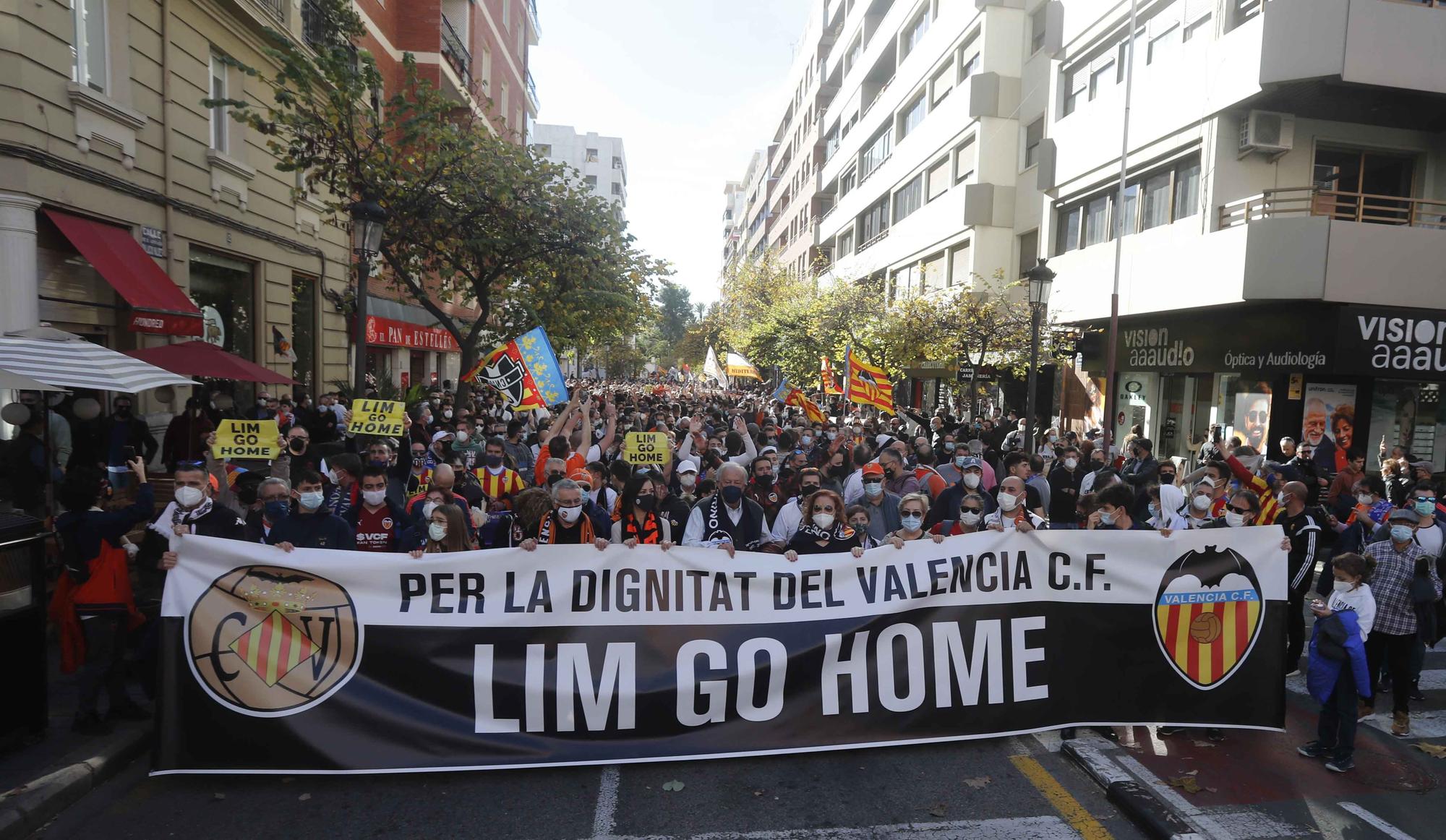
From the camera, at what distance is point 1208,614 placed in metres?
5.36

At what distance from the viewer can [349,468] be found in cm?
728

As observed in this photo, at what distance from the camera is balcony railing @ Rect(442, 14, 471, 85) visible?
25.6 metres

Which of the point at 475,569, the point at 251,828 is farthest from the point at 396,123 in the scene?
the point at 251,828

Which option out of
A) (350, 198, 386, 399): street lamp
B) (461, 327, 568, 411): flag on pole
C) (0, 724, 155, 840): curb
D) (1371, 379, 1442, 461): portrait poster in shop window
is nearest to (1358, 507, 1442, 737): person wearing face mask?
(0, 724, 155, 840): curb

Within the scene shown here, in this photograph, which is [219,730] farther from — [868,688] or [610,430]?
[610,430]

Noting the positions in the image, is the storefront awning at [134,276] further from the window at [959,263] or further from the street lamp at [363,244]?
the window at [959,263]

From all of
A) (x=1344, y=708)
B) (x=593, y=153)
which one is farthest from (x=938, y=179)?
(x=593, y=153)

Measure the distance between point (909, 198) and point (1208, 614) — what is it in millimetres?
29690

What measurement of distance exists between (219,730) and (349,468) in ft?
10.2

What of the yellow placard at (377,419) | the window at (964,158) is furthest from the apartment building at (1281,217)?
the yellow placard at (377,419)

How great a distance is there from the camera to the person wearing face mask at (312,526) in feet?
18.4

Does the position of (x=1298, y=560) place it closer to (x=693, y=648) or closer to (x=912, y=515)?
(x=912, y=515)

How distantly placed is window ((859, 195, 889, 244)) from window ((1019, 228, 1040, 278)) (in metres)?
10.5

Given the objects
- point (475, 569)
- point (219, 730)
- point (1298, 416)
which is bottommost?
point (219, 730)
